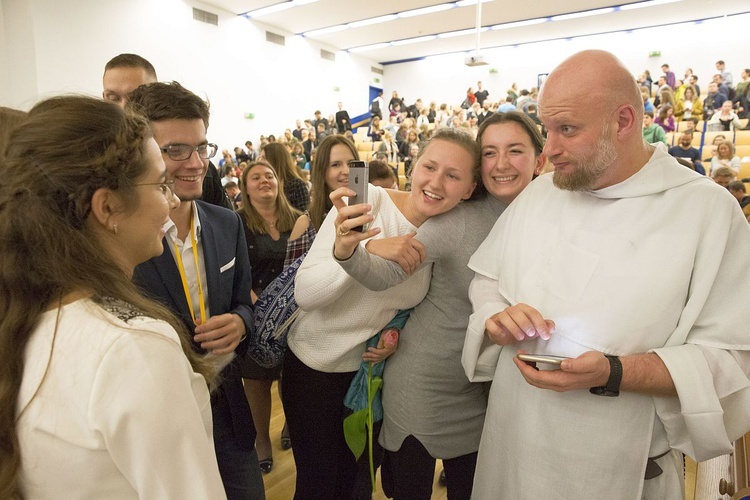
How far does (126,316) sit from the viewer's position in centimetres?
75

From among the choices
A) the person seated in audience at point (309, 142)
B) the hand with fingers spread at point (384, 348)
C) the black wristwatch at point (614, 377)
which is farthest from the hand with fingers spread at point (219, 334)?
the person seated in audience at point (309, 142)

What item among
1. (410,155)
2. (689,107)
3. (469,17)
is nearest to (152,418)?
(410,155)

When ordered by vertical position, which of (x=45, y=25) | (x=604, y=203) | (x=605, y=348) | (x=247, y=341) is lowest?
(x=247, y=341)

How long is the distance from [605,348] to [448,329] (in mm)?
508

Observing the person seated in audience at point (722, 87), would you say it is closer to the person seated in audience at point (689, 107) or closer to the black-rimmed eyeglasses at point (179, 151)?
the person seated in audience at point (689, 107)

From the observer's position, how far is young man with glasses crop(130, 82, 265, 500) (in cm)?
142

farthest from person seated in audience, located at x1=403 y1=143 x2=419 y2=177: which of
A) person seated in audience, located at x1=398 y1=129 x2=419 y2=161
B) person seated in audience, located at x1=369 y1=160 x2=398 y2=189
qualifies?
person seated in audience, located at x1=369 y1=160 x2=398 y2=189

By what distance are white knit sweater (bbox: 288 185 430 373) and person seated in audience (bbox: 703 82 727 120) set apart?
12434mm

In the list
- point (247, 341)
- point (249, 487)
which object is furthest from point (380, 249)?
point (249, 487)

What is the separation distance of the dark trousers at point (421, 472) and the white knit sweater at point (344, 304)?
33 cm

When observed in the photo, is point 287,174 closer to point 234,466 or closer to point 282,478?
point 282,478

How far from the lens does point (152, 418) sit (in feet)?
2.34

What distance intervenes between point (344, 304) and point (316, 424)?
465 millimetres

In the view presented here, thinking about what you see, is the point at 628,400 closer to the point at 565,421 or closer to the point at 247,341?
the point at 565,421
